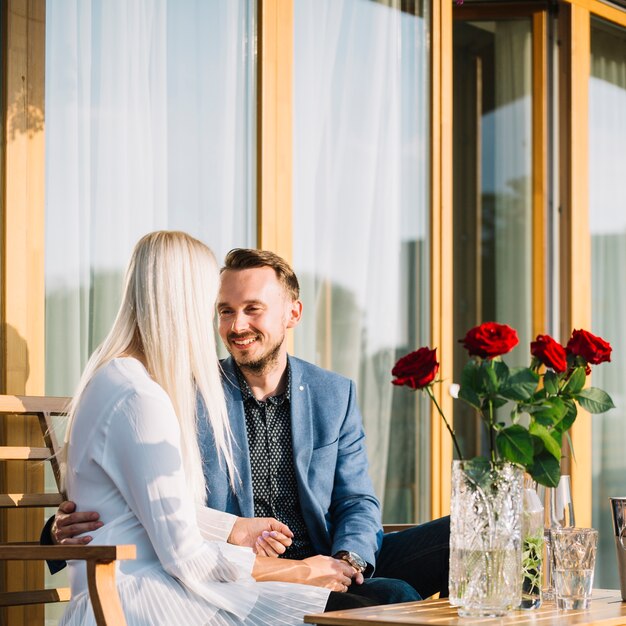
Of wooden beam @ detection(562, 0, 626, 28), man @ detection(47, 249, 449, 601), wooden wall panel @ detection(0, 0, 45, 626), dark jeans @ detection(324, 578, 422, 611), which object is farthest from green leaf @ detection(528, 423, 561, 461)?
wooden beam @ detection(562, 0, 626, 28)

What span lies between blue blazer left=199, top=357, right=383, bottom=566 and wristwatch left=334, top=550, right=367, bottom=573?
0.08 ft

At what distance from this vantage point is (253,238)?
3889 mm

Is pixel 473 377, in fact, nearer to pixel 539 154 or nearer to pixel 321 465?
pixel 321 465

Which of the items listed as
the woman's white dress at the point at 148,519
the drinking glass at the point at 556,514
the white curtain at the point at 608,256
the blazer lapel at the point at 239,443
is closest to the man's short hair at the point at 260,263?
the blazer lapel at the point at 239,443

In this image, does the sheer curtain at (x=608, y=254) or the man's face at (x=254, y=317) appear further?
the sheer curtain at (x=608, y=254)

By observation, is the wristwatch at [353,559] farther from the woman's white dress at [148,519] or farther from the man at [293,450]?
the woman's white dress at [148,519]

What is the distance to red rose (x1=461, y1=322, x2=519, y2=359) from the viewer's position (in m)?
2.10

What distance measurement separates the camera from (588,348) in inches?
88.8

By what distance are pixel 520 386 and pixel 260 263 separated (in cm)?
127

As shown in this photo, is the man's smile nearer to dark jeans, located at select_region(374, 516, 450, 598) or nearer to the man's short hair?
the man's short hair

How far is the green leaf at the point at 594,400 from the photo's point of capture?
7.47ft

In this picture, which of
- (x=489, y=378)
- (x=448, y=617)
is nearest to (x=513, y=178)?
(x=489, y=378)

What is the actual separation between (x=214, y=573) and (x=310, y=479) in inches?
33.6

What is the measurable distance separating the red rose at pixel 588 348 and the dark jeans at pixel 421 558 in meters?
0.95
